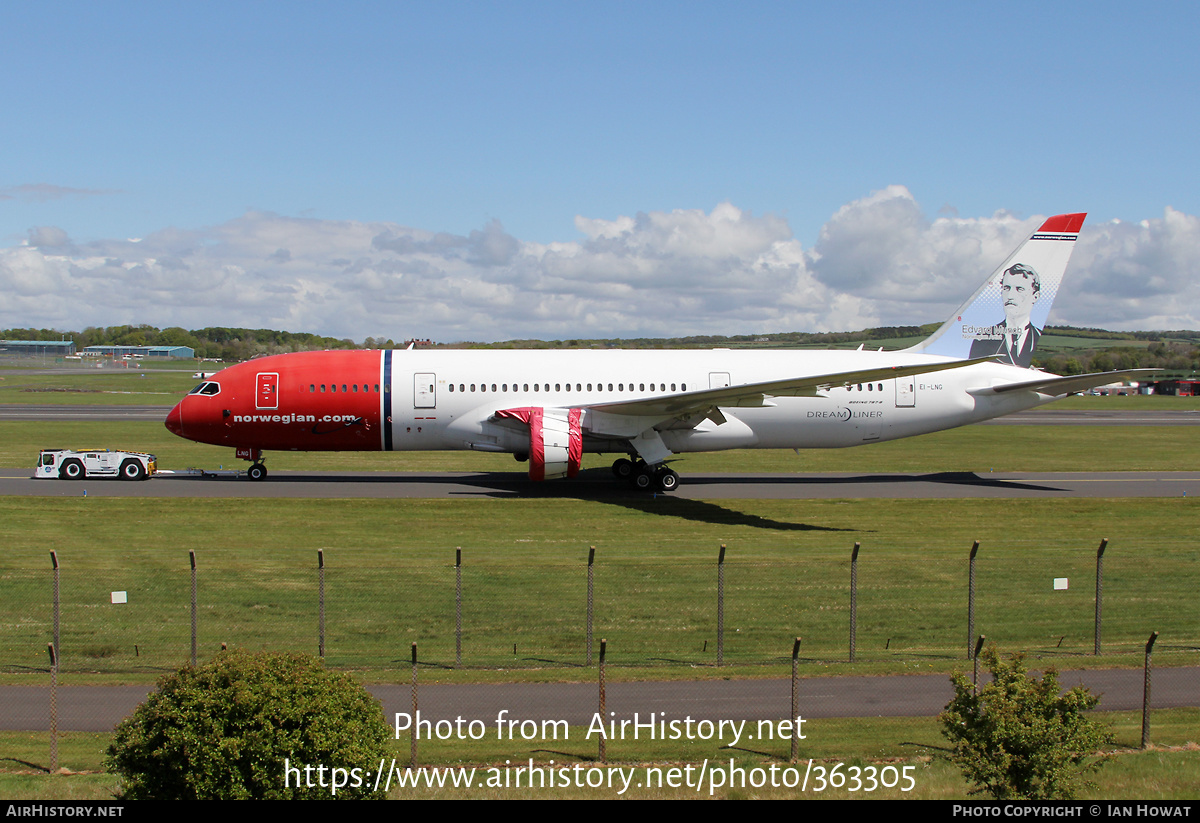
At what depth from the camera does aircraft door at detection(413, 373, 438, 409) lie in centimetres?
3281

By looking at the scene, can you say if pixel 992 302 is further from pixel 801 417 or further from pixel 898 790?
pixel 898 790

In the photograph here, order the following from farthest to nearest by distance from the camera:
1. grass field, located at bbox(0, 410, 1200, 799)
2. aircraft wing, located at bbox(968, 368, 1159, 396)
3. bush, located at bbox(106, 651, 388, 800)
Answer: aircraft wing, located at bbox(968, 368, 1159, 396)
grass field, located at bbox(0, 410, 1200, 799)
bush, located at bbox(106, 651, 388, 800)

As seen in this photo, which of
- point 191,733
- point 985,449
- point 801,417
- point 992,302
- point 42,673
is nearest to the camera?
point 191,733

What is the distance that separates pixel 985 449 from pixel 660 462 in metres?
25.7

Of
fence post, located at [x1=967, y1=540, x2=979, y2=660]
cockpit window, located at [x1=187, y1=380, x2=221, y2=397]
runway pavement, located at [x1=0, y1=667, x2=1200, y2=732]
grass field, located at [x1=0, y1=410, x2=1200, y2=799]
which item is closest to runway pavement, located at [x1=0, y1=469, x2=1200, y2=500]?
cockpit window, located at [x1=187, y1=380, x2=221, y2=397]

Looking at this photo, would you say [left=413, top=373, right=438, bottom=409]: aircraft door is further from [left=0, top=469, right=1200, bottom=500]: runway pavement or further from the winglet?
the winglet

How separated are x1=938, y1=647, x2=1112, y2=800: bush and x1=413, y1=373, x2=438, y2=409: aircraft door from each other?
84.3 ft

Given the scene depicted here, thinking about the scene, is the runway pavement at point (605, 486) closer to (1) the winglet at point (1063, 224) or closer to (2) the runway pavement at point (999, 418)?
(1) the winglet at point (1063, 224)

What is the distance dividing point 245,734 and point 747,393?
77.0 feet

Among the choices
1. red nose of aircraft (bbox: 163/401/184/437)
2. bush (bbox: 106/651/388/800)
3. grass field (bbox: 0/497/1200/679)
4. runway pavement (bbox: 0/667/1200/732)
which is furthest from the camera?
red nose of aircraft (bbox: 163/401/184/437)

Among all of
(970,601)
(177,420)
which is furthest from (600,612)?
(177,420)

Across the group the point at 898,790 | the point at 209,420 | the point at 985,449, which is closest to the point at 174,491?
the point at 209,420

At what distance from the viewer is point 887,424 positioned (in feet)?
116

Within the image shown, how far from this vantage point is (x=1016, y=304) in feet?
121
